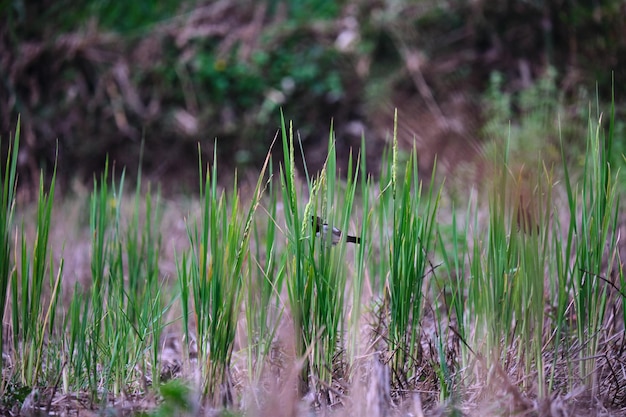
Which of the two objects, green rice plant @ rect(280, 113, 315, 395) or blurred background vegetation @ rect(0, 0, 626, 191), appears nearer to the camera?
green rice plant @ rect(280, 113, 315, 395)

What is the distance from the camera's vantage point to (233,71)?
5.81 metres

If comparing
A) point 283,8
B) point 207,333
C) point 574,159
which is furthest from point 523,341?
point 283,8

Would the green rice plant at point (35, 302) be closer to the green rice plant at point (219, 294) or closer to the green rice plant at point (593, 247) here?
the green rice plant at point (219, 294)

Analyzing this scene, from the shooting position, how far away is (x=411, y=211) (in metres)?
1.70

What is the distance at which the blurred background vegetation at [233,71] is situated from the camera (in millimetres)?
5375

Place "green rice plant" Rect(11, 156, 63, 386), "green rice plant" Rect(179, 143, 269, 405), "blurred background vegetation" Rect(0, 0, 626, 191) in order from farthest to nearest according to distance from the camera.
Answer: "blurred background vegetation" Rect(0, 0, 626, 191), "green rice plant" Rect(11, 156, 63, 386), "green rice plant" Rect(179, 143, 269, 405)

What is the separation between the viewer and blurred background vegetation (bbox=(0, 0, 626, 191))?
5.38 metres

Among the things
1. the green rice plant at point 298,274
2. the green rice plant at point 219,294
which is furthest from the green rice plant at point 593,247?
the green rice plant at point 219,294

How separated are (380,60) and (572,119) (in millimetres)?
1686

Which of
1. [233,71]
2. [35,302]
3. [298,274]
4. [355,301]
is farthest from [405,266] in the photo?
[233,71]

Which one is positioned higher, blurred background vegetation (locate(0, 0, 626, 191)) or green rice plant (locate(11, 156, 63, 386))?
blurred background vegetation (locate(0, 0, 626, 191))

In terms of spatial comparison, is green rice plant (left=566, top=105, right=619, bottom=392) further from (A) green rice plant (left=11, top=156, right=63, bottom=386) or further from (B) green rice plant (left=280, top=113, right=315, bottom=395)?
(A) green rice plant (left=11, top=156, right=63, bottom=386)

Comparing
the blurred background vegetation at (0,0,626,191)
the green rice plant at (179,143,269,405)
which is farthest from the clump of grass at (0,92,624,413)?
the blurred background vegetation at (0,0,626,191)

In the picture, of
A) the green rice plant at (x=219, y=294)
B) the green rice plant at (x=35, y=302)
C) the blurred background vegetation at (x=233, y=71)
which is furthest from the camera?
the blurred background vegetation at (x=233, y=71)
